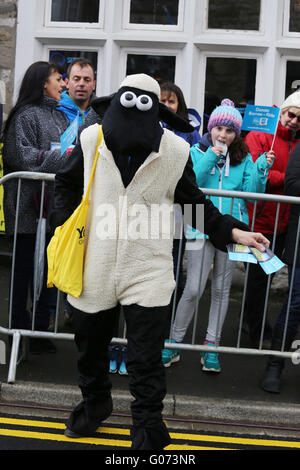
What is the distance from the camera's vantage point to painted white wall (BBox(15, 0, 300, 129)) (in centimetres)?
784

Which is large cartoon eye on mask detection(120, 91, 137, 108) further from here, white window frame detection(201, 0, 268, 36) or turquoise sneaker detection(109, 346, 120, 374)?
white window frame detection(201, 0, 268, 36)

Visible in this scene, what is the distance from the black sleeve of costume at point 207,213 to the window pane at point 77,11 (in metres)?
4.68

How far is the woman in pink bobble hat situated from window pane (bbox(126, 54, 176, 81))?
115 inches

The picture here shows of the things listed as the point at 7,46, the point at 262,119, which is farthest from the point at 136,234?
the point at 7,46

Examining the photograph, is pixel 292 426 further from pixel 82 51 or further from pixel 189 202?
pixel 82 51

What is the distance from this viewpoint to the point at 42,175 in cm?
494

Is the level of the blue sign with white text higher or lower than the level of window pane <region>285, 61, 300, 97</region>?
A: lower

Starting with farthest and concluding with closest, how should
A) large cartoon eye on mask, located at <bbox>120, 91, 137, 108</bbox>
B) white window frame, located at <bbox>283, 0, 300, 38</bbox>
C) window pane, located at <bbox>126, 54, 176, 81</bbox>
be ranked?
1. window pane, located at <bbox>126, 54, 176, 81</bbox>
2. white window frame, located at <bbox>283, 0, 300, 38</bbox>
3. large cartoon eye on mask, located at <bbox>120, 91, 137, 108</bbox>

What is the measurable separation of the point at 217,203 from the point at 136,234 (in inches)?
61.3

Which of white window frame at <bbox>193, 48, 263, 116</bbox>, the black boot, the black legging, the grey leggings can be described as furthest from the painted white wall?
the black legging

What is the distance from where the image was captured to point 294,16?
785 centimetres

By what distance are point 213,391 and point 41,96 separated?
2.58m

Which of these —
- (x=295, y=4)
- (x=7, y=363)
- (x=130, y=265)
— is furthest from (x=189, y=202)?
(x=295, y=4)

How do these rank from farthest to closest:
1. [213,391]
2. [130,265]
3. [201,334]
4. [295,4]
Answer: [295,4]
[201,334]
[213,391]
[130,265]
